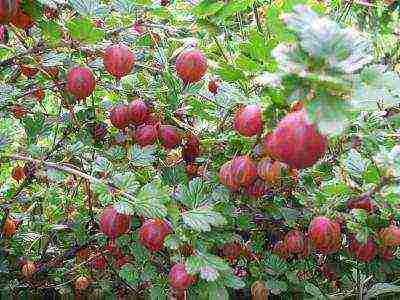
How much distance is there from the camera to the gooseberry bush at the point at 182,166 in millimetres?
→ 1201

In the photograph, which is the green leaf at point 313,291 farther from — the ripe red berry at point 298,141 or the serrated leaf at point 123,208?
the ripe red berry at point 298,141

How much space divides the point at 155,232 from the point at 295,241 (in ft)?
1.20

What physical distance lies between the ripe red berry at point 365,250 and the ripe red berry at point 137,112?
0.57 meters

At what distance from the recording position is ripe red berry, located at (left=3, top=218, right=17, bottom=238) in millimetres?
1754

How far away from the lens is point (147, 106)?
1534mm

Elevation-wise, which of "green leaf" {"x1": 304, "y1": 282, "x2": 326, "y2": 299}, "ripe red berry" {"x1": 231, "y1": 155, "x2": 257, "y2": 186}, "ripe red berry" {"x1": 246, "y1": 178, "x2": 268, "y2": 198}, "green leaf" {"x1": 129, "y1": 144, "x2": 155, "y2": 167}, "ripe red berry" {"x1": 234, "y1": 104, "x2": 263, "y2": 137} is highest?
"ripe red berry" {"x1": 234, "y1": 104, "x2": 263, "y2": 137}

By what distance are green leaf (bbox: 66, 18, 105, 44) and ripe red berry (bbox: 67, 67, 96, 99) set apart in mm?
71

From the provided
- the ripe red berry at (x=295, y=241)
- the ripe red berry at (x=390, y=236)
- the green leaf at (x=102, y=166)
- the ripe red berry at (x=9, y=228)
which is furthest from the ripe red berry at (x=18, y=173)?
the ripe red berry at (x=390, y=236)

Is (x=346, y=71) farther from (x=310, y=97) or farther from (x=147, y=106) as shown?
(x=147, y=106)

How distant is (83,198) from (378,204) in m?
0.96

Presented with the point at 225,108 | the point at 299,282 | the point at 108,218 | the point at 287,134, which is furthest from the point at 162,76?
the point at 287,134

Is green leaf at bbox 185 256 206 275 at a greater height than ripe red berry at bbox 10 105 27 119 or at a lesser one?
greater

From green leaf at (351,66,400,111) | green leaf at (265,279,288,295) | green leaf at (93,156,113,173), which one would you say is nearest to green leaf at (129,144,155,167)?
green leaf at (93,156,113,173)

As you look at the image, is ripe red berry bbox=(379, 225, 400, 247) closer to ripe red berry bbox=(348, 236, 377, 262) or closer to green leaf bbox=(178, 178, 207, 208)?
ripe red berry bbox=(348, 236, 377, 262)
